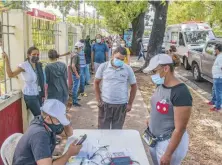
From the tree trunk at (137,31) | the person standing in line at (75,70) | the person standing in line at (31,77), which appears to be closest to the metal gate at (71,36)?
the person standing in line at (75,70)

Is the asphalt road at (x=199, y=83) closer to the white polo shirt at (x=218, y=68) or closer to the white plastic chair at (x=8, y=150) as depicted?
the white polo shirt at (x=218, y=68)

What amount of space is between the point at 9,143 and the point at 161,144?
4.94 ft

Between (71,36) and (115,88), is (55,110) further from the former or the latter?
(71,36)

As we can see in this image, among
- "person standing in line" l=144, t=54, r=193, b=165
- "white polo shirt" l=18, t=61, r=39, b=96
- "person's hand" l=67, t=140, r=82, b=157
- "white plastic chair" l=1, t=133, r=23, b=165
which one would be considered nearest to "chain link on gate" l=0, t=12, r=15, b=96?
"white polo shirt" l=18, t=61, r=39, b=96

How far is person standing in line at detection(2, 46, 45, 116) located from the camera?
487 cm

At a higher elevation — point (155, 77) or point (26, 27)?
point (26, 27)

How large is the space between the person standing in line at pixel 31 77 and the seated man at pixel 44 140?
241 centimetres

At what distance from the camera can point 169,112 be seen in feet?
9.43

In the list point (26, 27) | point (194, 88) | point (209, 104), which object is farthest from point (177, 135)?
point (194, 88)

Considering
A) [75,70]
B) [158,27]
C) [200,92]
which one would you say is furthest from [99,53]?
[158,27]

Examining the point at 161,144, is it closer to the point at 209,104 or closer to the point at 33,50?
the point at 33,50

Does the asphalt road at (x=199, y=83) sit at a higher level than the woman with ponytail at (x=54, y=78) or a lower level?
lower

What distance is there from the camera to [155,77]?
9.71ft

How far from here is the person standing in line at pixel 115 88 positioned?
446 centimetres
